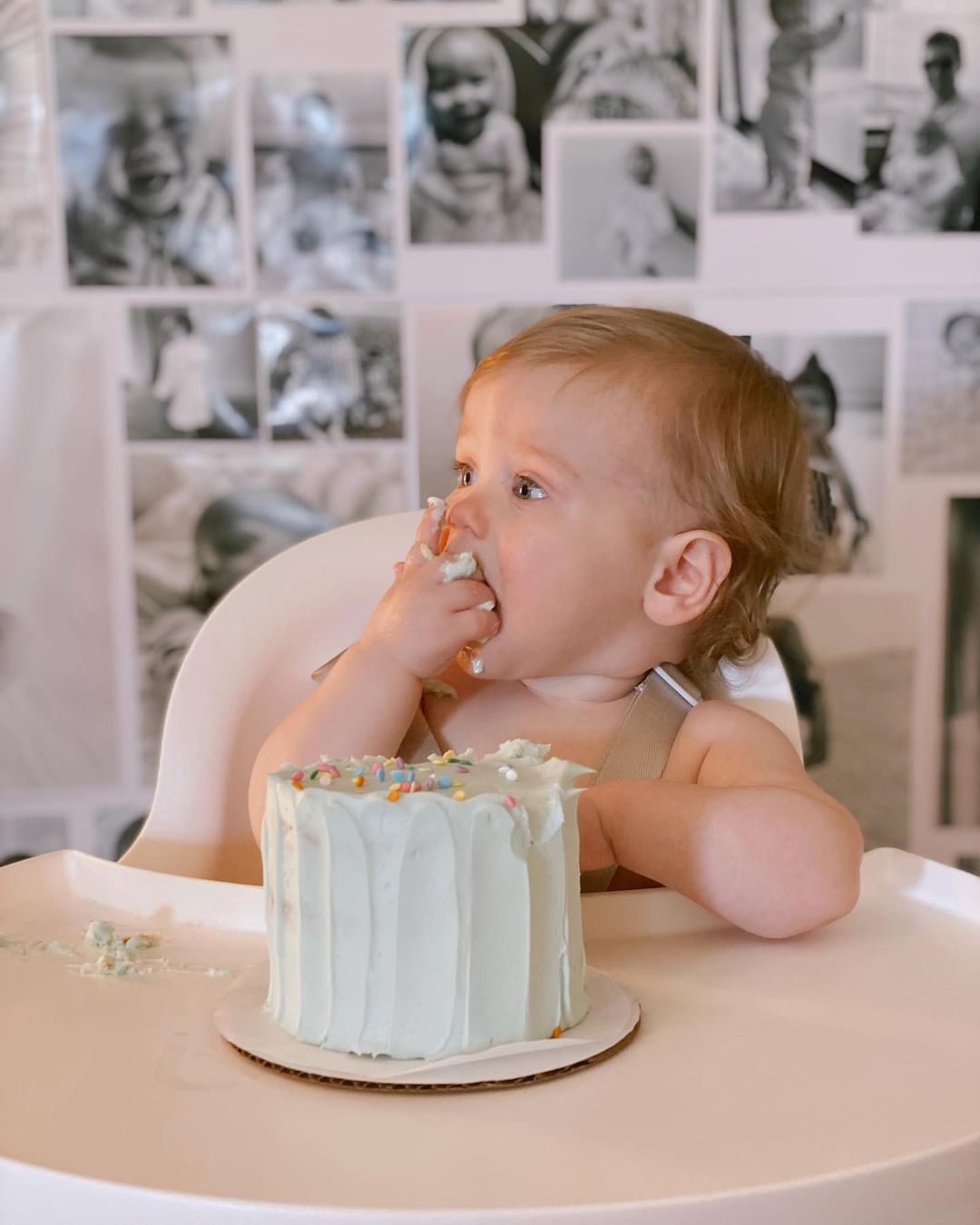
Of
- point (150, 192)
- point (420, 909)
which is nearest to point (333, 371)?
point (150, 192)

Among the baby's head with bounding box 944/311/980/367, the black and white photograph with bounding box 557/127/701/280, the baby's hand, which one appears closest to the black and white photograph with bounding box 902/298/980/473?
the baby's head with bounding box 944/311/980/367

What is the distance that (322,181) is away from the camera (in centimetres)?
136

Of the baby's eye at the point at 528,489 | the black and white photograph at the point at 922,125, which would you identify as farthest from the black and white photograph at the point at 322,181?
the baby's eye at the point at 528,489

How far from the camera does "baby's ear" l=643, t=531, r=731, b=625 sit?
0.88m

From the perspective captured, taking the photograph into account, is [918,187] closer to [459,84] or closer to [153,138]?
[459,84]

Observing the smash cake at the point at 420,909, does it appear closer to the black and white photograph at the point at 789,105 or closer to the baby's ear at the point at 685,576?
the baby's ear at the point at 685,576

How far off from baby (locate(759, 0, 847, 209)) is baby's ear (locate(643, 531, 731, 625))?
64 cm

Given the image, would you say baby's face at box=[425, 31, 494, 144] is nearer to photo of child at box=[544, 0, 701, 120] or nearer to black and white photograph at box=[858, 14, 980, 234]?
photo of child at box=[544, 0, 701, 120]

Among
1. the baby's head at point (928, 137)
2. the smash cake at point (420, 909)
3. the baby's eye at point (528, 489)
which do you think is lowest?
the smash cake at point (420, 909)

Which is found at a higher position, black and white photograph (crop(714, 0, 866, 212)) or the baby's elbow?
black and white photograph (crop(714, 0, 866, 212))

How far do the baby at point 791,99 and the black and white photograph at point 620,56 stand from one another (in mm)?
78

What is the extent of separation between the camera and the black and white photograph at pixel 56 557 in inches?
54.4

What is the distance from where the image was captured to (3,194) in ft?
4.42

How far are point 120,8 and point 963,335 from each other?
2.92 ft
